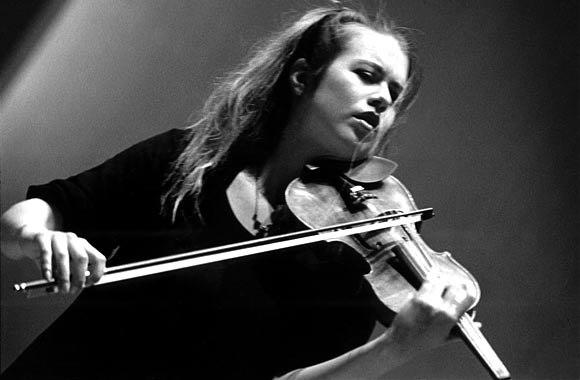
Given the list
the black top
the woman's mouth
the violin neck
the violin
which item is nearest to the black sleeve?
the black top

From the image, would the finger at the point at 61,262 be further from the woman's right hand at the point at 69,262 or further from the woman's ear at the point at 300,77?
the woman's ear at the point at 300,77

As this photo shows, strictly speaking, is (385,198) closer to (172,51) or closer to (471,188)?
(471,188)

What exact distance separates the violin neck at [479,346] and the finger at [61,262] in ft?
1.56

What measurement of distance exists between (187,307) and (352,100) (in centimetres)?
36

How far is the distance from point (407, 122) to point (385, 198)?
0.52 ft

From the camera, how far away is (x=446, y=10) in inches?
51.9

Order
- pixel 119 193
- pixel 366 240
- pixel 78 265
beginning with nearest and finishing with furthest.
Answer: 1. pixel 78 265
2. pixel 366 240
3. pixel 119 193

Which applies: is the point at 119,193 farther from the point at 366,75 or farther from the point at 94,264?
→ the point at 366,75

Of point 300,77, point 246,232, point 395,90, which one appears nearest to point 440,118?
point 395,90

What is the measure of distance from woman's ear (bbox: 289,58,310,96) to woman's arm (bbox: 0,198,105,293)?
0.37 m

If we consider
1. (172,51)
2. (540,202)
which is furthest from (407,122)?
(172,51)

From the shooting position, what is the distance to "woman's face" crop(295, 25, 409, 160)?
3.98ft

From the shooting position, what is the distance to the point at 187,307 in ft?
3.84

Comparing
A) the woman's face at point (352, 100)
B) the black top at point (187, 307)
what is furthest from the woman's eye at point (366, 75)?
the black top at point (187, 307)
